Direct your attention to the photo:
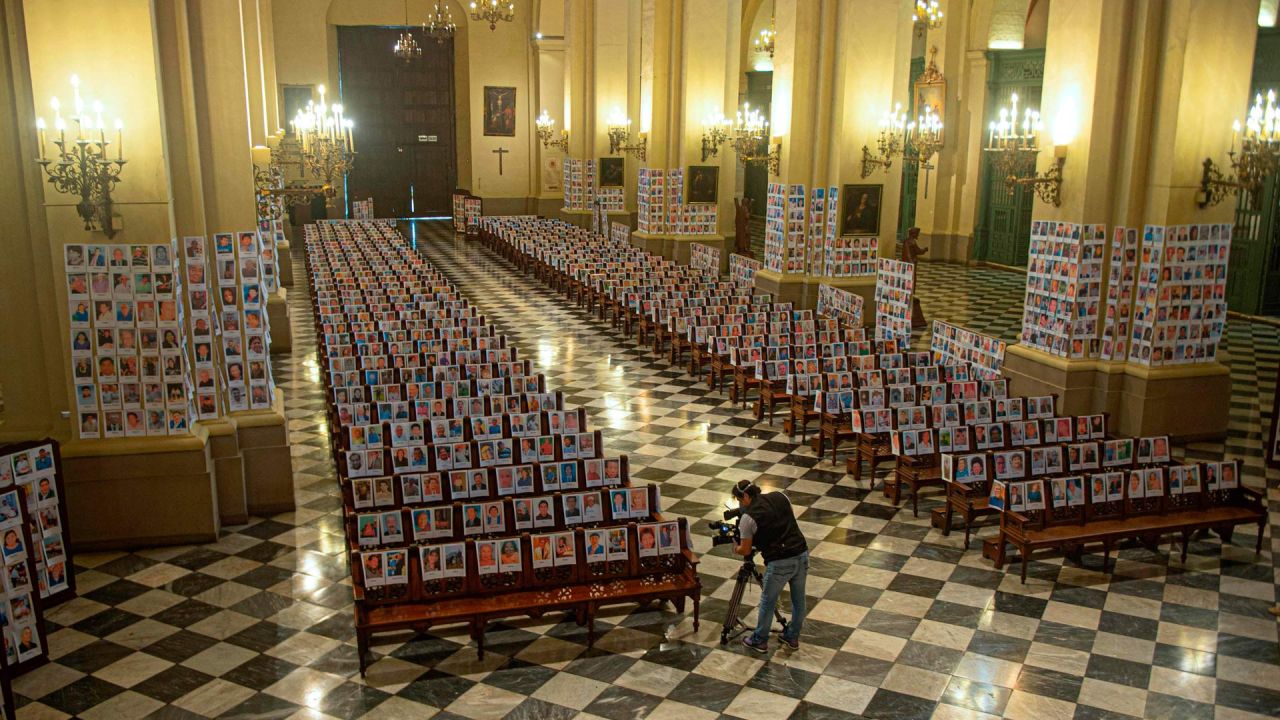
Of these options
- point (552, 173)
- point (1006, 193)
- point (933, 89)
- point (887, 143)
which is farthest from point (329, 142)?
point (552, 173)

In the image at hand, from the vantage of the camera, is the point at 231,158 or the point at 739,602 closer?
the point at 739,602

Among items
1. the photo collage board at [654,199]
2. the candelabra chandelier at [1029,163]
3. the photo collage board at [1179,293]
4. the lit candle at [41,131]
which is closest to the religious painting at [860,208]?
the candelabra chandelier at [1029,163]

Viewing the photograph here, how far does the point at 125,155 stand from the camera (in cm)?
914

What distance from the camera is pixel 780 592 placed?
779 centimetres

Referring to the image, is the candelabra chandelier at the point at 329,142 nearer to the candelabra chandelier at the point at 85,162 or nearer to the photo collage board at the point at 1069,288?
the candelabra chandelier at the point at 85,162

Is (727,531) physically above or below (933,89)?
below

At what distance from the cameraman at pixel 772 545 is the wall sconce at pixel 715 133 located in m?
19.8

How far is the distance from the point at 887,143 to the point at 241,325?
12966 millimetres

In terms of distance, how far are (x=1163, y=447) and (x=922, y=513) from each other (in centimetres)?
256

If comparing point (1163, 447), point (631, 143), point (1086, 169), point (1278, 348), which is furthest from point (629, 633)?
point (631, 143)

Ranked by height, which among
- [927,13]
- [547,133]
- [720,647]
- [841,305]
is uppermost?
[927,13]

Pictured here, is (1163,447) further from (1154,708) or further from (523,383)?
(523,383)

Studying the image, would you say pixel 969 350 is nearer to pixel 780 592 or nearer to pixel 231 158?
pixel 780 592

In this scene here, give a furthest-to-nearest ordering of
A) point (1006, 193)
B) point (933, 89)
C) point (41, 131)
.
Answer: point (933, 89) < point (1006, 193) < point (41, 131)
